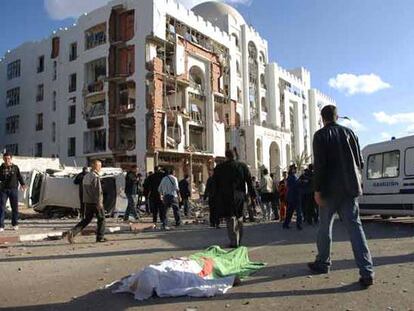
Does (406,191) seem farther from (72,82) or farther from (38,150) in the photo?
(38,150)

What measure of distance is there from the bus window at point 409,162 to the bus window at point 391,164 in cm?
34

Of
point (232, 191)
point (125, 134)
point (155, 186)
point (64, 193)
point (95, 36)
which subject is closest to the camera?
point (232, 191)

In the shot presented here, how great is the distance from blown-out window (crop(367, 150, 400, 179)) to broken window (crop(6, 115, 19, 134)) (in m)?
52.1

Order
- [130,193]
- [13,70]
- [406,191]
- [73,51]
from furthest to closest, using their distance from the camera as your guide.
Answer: [13,70]
[73,51]
[130,193]
[406,191]

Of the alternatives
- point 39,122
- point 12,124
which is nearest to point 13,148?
point 12,124

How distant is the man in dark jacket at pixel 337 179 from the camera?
18.4 feet

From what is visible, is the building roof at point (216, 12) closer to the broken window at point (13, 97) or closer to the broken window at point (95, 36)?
the broken window at point (95, 36)

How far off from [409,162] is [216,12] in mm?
48547

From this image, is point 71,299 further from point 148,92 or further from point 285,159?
point 285,159

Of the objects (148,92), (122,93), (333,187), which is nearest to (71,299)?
(333,187)

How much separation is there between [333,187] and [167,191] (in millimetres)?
8877

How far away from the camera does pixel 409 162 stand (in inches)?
519

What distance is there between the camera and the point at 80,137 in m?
47.9

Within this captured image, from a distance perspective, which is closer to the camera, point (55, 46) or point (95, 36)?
point (95, 36)
